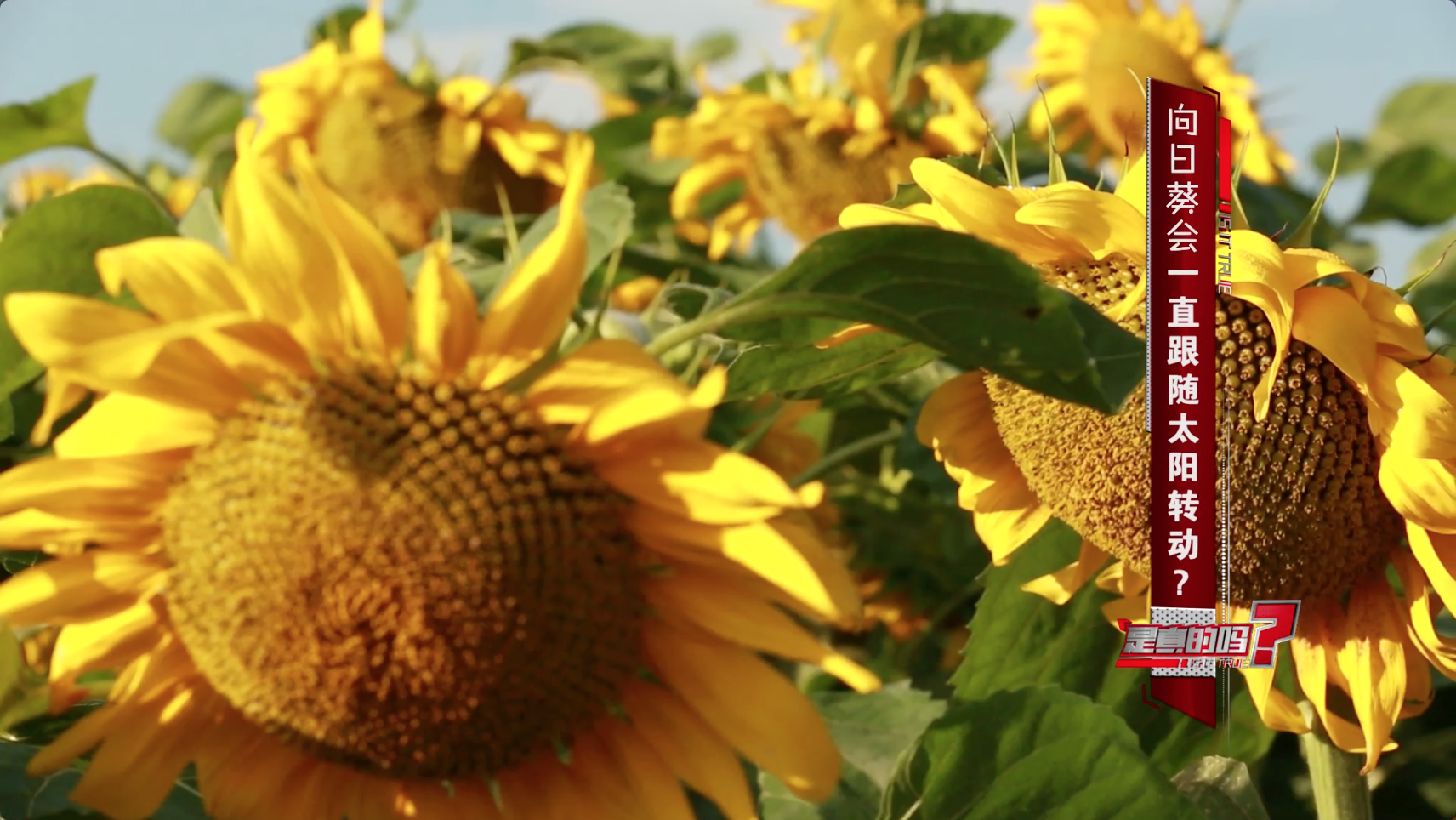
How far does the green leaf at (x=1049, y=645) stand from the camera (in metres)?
0.73

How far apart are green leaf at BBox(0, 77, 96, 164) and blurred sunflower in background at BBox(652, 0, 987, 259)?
570mm

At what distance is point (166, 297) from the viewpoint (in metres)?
0.48

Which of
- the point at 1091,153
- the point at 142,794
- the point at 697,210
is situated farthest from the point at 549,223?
the point at 1091,153

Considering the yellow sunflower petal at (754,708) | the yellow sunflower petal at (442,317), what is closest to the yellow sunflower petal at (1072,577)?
the yellow sunflower petal at (754,708)

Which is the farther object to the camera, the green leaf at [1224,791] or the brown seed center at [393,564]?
the green leaf at [1224,791]

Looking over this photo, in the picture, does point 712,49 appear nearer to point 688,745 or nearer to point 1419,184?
point 1419,184

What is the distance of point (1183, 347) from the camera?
0.58 metres

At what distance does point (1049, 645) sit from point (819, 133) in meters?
0.65

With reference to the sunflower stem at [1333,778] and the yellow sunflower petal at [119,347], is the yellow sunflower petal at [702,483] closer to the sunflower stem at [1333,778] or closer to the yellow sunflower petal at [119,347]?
the yellow sunflower petal at [119,347]

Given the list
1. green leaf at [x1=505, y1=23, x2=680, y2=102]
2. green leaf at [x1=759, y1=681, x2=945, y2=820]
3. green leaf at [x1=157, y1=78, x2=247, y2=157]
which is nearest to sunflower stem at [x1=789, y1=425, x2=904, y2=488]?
green leaf at [x1=759, y1=681, x2=945, y2=820]

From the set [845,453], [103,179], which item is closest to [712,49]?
[103,179]

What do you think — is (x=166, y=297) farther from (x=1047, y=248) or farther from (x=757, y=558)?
(x=1047, y=248)

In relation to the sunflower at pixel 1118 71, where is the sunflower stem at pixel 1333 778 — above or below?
below

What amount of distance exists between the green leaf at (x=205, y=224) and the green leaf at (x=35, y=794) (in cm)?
20
